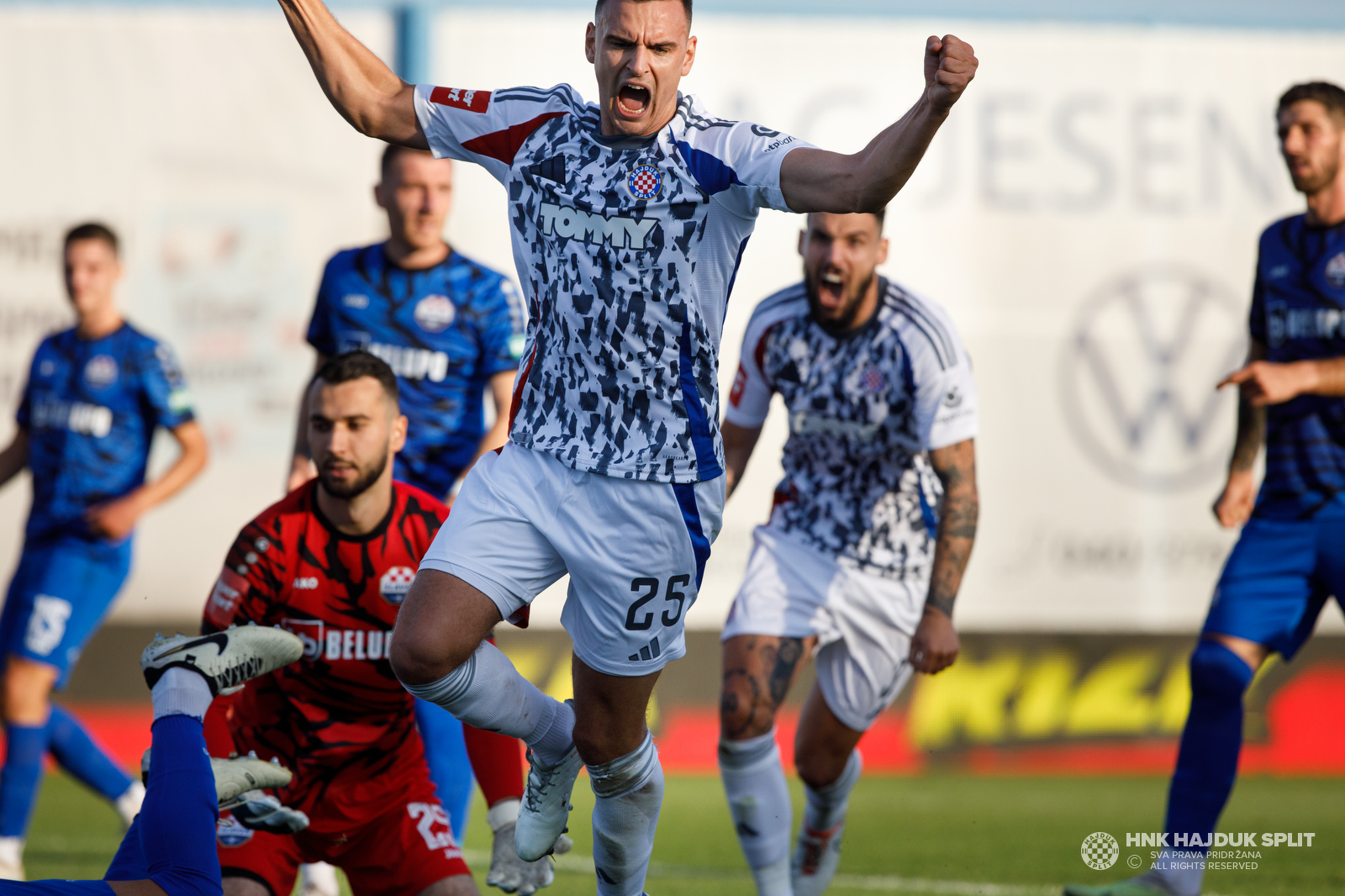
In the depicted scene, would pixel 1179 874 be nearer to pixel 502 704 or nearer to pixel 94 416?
pixel 502 704

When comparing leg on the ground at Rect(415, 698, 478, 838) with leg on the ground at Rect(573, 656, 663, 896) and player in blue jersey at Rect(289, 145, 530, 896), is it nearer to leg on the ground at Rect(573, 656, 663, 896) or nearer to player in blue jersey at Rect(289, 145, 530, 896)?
player in blue jersey at Rect(289, 145, 530, 896)

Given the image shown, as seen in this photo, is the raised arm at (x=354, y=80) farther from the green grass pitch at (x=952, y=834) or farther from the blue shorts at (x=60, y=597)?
the blue shorts at (x=60, y=597)

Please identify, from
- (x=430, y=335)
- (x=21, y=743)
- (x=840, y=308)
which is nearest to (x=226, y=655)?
(x=430, y=335)

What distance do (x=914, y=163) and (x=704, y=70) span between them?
697cm

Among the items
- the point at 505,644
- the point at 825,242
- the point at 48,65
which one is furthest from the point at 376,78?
the point at 48,65

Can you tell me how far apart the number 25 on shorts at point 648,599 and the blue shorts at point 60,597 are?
374 centimetres

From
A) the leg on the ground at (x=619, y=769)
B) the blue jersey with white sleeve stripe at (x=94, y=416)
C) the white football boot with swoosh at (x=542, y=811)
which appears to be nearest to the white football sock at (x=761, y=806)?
the leg on the ground at (x=619, y=769)

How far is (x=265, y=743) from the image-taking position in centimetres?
377

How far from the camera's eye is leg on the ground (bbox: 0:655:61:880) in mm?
5660

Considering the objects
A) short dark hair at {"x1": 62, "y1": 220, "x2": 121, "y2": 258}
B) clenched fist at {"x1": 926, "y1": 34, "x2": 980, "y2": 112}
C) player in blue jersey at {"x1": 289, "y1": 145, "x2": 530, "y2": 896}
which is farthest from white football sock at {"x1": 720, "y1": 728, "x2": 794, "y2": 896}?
short dark hair at {"x1": 62, "y1": 220, "x2": 121, "y2": 258}

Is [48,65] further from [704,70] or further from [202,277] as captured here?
[704,70]

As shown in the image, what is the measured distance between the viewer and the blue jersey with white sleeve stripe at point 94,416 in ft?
20.9

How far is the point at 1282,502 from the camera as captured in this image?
5020mm

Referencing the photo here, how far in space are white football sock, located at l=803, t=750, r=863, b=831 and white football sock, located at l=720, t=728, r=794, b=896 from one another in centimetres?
23
